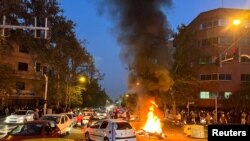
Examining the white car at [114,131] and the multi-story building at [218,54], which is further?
the multi-story building at [218,54]

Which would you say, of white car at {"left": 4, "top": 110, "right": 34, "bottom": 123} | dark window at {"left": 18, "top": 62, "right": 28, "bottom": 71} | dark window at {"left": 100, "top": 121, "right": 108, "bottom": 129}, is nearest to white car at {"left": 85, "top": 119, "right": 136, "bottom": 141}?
dark window at {"left": 100, "top": 121, "right": 108, "bottom": 129}

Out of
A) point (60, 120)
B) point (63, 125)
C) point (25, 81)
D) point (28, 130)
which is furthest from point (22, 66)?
point (28, 130)

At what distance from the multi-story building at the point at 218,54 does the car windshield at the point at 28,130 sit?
146ft

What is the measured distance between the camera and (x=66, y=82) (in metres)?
60.4

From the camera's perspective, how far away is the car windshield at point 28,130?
17.2 m

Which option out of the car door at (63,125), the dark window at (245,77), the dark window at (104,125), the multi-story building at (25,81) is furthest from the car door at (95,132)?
the dark window at (245,77)

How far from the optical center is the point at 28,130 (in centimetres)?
1750

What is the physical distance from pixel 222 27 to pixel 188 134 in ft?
108

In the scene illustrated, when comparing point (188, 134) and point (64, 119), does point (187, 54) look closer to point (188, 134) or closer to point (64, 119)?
point (188, 134)

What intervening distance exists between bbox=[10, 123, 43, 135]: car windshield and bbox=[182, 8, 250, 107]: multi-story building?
44.4m

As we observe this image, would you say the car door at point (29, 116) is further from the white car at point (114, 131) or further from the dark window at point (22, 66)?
the dark window at point (22, 66)

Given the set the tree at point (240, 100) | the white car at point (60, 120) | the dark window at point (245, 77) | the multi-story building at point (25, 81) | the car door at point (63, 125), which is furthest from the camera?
the multi-story building at point (25, 81)

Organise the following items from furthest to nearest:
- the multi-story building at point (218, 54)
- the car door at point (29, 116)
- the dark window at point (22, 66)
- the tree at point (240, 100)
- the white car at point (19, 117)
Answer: the dark window at point (22, 66), the multi-story building at point (218, 54), the tree at point (240, 100), the car door at point (29, 116), the white car at point (19, 117)

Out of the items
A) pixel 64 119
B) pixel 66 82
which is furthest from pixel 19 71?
pixel 64 119
